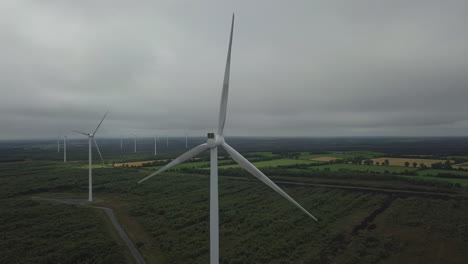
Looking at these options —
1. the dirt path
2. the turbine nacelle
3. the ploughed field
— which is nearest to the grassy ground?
the ploughed field

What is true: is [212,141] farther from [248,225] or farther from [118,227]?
[118,227]

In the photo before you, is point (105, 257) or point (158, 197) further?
point (158, 197)

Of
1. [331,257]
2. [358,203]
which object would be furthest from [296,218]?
[358,203]

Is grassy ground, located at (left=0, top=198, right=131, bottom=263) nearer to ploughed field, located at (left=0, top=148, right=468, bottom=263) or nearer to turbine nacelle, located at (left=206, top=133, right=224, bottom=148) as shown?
ploughed field, located at (left=0, top=148, right=468, bottom=263)

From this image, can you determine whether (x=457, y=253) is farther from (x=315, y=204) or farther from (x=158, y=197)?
(x=158, y=197)

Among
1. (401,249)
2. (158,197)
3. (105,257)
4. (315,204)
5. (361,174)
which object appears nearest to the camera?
(105,257)

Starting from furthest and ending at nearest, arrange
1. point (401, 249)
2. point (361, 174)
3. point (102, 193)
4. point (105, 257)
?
point (361, 174) → point (102, 193) → point (401, 249) → point (105, 257)

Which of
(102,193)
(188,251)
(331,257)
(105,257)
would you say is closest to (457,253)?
(331,257)
